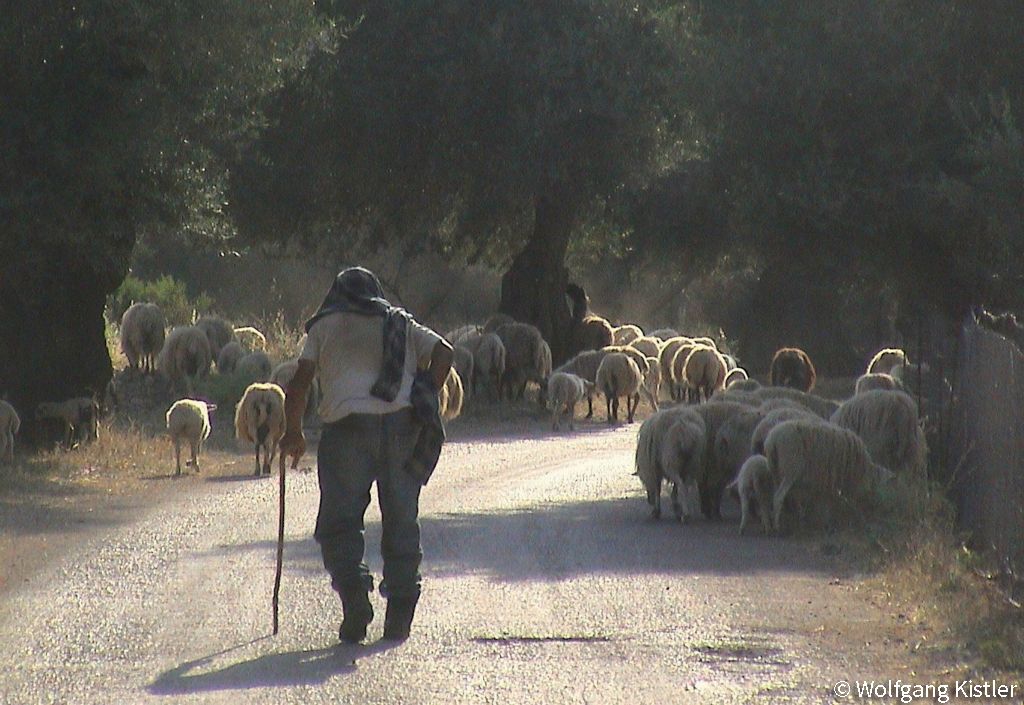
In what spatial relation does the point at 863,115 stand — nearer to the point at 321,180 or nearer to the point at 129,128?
the point at 129,128

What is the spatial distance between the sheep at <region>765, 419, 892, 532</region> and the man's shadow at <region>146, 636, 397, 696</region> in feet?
16.1

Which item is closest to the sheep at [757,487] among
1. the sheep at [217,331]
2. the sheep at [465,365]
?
the sheep at [465,365]

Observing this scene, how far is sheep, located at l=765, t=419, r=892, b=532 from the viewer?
12.5 meters

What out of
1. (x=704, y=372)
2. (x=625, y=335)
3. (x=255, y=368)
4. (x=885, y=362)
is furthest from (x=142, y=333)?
(x=885, y=362)

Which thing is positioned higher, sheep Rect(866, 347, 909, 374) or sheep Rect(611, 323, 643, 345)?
sheep Rect(611, 323, 643, 345)

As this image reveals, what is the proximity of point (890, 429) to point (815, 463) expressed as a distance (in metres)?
1.85

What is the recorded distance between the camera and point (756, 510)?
13.2m

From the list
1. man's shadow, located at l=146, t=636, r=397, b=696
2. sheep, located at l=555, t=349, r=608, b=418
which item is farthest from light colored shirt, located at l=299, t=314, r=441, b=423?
sheep, located at l=555, t=349, r=608, b=418

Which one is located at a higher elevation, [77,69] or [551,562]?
[77,69]

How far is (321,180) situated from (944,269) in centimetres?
1428

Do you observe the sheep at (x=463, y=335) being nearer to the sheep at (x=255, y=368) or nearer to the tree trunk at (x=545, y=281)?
the tree trunk at (x=545, y=281)

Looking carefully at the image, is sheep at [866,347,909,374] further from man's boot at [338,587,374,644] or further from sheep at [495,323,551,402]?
man's boot at [338,587,374,644]

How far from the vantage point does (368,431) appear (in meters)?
8.46

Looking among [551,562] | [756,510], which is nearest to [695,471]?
[756,510]
